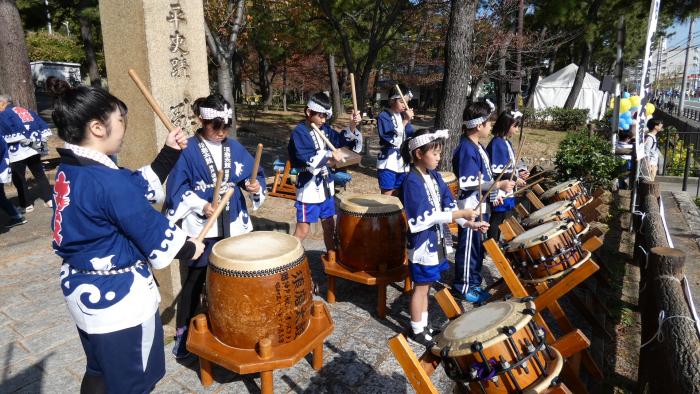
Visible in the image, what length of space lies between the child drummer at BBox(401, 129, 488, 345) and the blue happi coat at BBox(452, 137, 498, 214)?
596 millimetres

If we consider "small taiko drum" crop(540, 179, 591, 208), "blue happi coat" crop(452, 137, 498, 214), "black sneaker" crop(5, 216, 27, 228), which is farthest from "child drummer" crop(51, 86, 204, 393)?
"black sneaker" crop(5, 216, 27, 228)

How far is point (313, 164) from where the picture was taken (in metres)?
4.15

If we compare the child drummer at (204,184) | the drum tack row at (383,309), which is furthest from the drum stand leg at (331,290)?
the child drummer at (204,184)

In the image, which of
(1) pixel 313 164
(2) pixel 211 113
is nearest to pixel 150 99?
(2) pixel 211 113

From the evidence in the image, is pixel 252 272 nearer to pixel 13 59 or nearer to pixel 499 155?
pixel 499 155

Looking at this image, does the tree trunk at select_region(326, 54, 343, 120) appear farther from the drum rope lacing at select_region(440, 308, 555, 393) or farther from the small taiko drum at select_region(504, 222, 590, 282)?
the drum rope lacing at select_region(440, 308, 555, 393)

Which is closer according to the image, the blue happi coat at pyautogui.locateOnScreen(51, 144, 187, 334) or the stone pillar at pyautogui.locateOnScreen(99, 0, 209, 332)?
the blue happi coat at pyautogui.locateOnScreen(51, 144, 187, 334)

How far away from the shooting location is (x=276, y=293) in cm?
259

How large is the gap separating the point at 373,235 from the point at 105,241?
2227 millimetres

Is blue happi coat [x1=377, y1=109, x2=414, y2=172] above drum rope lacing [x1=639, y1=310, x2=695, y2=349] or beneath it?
above

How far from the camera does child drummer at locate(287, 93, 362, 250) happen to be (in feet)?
13.6

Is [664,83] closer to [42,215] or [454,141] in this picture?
[454,141]

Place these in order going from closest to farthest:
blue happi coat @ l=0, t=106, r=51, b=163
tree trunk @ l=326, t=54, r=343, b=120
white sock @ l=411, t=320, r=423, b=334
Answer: white sock @ l=411, t=320, r=423, b=334 < blue happi coat @ l=0, t=106, r=51, b=163 < tree trunk @ l=326, t=54, r=343, b=120

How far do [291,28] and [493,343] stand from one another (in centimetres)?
1395
